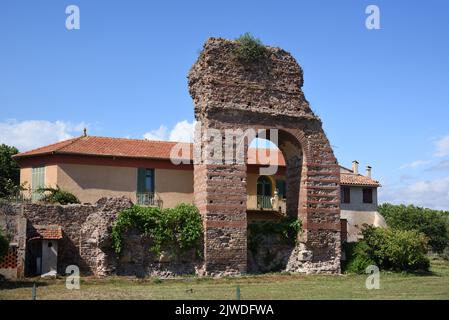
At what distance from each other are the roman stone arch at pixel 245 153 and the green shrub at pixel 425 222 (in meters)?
32.2

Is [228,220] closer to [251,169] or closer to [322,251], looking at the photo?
[322,251]

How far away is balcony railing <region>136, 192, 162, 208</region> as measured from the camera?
31672 mm

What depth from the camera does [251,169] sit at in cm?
3491

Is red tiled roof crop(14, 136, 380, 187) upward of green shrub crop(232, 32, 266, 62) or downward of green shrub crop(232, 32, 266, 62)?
downward

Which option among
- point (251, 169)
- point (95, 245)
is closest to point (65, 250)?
point (95, 245)

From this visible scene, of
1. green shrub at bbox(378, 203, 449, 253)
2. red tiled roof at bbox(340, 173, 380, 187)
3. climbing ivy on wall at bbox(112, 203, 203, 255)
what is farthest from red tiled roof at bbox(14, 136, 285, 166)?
green shrub at bbox(378, 203, 449, 253)

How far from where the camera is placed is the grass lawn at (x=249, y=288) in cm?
1847

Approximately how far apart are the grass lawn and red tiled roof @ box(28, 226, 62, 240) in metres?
2.06

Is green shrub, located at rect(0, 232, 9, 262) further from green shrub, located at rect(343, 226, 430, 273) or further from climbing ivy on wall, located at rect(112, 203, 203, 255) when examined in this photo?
green shrub, located at rect(343, 226, 430, 273)

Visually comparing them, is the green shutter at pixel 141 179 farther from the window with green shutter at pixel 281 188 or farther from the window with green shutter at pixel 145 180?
the window with green shutter at pixel 281 188

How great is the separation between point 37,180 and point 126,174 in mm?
4749

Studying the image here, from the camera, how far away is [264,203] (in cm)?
3438

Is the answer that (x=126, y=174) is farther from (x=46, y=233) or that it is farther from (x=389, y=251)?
(x=389, y=251)

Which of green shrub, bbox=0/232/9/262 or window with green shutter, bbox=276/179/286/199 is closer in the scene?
green shrub, bbox=0/232/9/262
